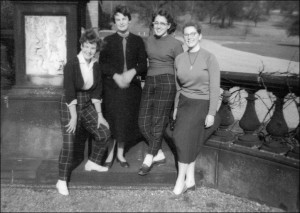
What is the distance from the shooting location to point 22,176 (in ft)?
14.7

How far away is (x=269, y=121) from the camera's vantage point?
13.6 feet

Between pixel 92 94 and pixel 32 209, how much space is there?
120cm

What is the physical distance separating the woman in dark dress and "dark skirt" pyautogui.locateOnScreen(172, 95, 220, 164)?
553 mm

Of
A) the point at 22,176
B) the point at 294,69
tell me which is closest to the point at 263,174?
the point at 294,69

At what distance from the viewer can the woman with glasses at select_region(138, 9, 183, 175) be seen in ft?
13.3

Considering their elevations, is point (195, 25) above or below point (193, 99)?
above

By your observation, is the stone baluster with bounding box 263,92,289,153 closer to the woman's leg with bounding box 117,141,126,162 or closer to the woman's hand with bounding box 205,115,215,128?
the woman's hand with bounding box 205,115,215,128

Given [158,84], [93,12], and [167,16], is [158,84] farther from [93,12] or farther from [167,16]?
[93,12]

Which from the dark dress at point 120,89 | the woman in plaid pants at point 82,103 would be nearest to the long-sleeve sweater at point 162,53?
the dark dress at point 120,89

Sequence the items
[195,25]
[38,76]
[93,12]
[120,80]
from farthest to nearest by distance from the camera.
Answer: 1. [93,12]
2. [38,76]
3. [120,80]
4. [195,25]

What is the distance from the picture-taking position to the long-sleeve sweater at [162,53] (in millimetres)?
4074

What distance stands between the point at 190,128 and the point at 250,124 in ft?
2.32

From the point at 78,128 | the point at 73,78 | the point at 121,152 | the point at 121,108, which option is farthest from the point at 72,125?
the point at 121,152

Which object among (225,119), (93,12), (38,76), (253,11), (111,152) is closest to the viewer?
(253,11)
